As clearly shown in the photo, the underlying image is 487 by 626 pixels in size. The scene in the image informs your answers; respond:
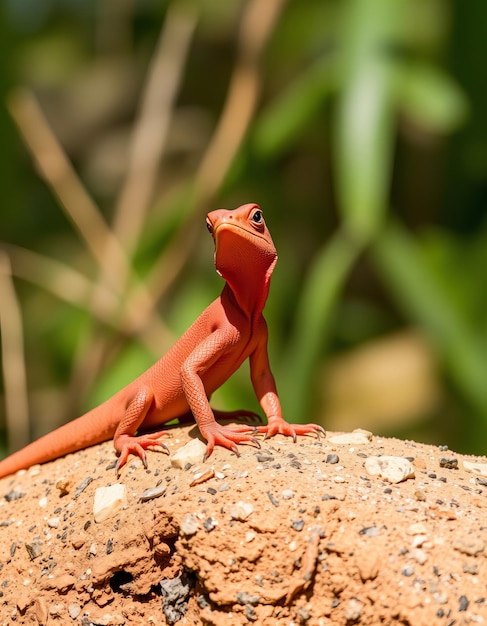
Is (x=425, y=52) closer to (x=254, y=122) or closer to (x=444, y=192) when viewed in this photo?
(x=444, y=192)

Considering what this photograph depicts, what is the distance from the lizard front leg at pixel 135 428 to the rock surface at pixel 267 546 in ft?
0.29

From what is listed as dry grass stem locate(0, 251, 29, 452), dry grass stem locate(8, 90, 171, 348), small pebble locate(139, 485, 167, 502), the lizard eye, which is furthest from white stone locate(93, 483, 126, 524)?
dry grass stem locate(8, 90, 171, 348)

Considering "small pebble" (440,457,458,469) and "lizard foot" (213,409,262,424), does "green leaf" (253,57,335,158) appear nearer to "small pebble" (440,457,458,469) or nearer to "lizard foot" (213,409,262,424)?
"lizard foot" (213,409,262,424)

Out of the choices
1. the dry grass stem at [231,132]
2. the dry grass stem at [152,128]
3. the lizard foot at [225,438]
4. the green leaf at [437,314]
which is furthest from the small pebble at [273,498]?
the dry grass stem at [152,128]

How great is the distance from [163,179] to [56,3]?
138 inches

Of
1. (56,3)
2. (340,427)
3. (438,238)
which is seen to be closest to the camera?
(438,238)

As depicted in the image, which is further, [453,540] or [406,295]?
[406,295]

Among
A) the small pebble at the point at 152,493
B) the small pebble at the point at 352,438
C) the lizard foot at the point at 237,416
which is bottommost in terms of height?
the small pebble at the point at 352,438

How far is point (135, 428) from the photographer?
458cm

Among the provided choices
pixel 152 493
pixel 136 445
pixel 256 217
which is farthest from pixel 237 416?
pixel 256 217

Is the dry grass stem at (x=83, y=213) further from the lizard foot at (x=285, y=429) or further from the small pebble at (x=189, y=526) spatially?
the small pebble at (x=189, y=526)

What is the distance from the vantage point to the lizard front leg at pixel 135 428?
14.4ft

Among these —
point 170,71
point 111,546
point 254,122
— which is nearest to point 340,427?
point 254,122

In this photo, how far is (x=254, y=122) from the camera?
8.92 m
